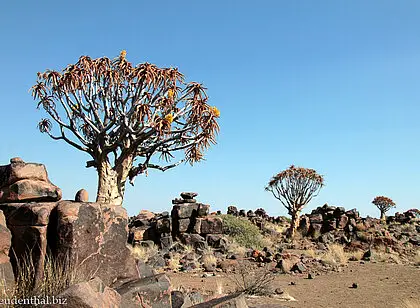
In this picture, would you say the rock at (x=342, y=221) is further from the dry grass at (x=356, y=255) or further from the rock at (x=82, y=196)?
the rock at (x=82, y=196)

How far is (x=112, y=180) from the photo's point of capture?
1716 cm

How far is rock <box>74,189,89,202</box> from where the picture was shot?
649cm

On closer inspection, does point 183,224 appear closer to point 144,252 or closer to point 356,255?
point 144,252

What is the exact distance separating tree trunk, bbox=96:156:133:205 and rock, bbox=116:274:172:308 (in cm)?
1120

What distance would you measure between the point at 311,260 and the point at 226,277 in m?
4.40

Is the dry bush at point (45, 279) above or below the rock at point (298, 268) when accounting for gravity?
above

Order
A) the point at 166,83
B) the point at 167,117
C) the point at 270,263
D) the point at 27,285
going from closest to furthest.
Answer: the point at 27,285 < the point at 270,263 < the point at 167,117 < the point at 166,83

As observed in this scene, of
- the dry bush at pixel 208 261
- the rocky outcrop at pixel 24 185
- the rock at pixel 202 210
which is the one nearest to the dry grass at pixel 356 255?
the dry bush at pixel 208 261

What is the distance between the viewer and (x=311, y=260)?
1473 centimetres

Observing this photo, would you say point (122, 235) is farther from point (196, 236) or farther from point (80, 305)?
point (196, 236)

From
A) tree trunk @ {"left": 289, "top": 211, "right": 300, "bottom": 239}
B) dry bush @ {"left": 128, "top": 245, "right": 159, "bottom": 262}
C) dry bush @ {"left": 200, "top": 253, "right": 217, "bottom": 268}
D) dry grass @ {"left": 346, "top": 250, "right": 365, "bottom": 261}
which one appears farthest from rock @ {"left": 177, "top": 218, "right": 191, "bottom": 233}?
tree trunk @ {"left": 289, "top": 211, "right": 300, "bottom": 239}

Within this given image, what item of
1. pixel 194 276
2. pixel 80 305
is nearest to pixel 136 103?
pixel 194 276

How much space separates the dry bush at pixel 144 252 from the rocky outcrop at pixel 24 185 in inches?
337

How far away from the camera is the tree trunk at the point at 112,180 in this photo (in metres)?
16.6
